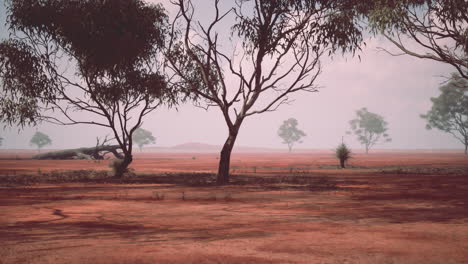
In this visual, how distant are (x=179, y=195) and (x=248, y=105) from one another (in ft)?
22.9

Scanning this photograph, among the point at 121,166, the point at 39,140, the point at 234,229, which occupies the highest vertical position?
the point at 39,140

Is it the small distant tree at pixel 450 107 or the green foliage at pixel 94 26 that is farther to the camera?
the small distant tree at pixel 450 107

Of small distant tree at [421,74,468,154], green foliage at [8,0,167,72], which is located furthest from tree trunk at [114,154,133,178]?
small distant tree at [421,74,468,154]

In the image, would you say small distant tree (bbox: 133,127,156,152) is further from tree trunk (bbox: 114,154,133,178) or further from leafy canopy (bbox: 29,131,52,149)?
tree trunk (bbox: 114,154,133,178)

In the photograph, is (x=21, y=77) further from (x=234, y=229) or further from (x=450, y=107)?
(x=450, y=107)

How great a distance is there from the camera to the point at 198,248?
6.02 meters

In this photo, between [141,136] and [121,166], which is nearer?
[121,166]

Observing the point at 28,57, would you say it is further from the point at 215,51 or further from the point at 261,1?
the point at 261,1

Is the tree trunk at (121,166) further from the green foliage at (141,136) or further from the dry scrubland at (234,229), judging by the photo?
the green foliage at (141,136)

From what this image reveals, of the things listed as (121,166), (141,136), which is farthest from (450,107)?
(141,136)

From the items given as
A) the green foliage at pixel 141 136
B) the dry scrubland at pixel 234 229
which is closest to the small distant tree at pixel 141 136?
the green foliage at pixel 141 136

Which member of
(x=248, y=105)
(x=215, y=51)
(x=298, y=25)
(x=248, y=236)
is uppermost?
(x=298, y=25)

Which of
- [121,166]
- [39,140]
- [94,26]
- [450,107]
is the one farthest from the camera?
[39,140]

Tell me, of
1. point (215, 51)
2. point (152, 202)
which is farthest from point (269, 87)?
point (152, 202)
